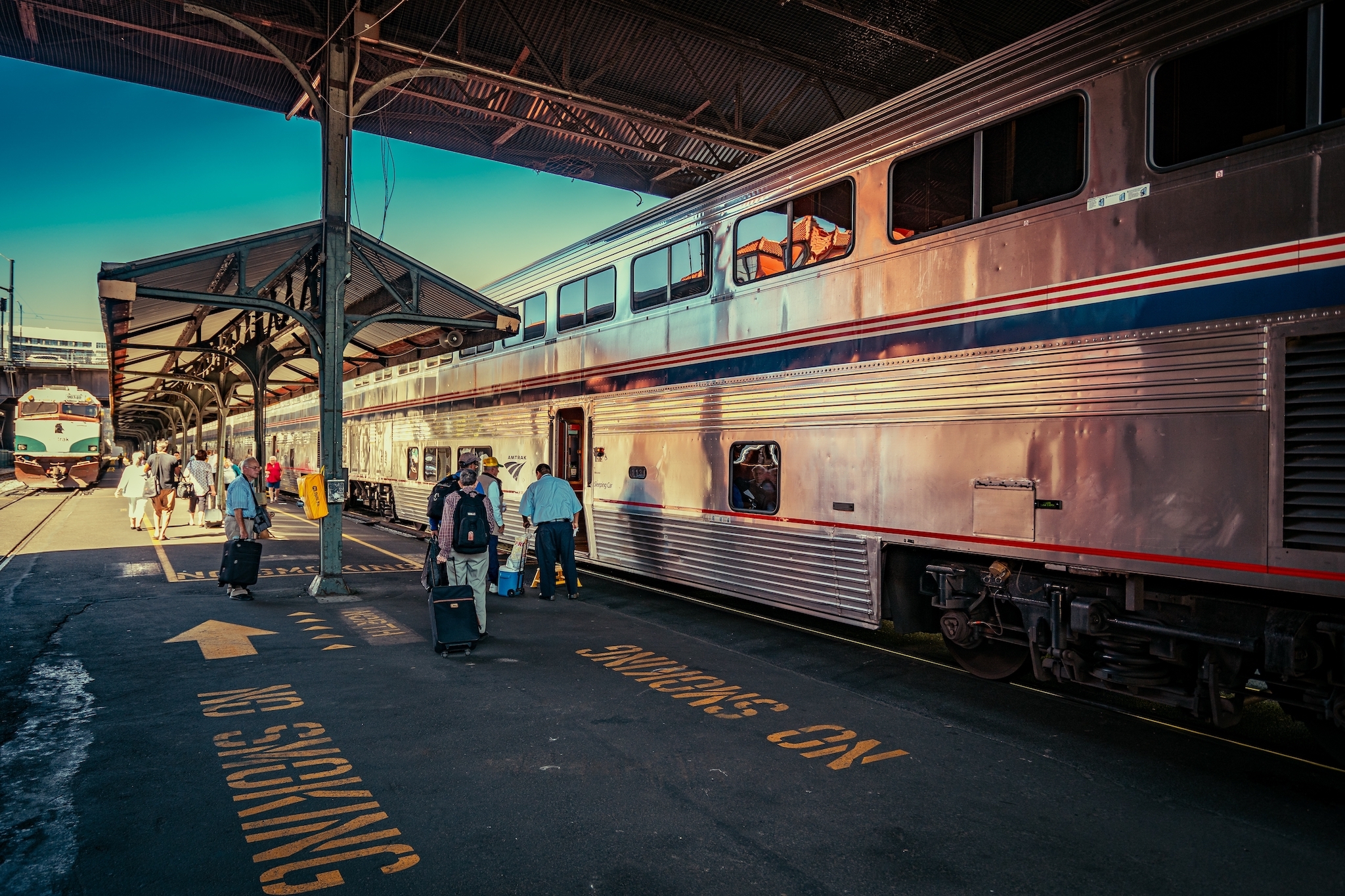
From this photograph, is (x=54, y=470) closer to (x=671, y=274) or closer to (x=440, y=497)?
(x=440, y=497)

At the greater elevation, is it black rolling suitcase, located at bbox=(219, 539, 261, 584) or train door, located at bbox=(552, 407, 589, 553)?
train door, located at bbox=(552, 407, 589, 553)

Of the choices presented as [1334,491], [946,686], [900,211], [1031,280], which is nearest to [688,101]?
[900,211]

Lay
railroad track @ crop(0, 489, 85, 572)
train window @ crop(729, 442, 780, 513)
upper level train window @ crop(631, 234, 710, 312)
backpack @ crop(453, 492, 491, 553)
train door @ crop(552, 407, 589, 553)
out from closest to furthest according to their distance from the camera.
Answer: backpack @ crop(453, 492, 491, 553) < train window @ crop(729, 442, 780, 513) < upper level train window @ crop(631, 234, 710, 312) < train door @ crop(552, 407, 589, 553) < railroad track @ crop(0, 489, 85, 572)

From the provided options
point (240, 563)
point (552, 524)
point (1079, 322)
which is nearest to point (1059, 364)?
point (1079, 322)

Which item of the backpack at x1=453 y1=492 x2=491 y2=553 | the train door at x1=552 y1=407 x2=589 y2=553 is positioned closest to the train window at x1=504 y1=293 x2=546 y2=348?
the train door at x1=552 y1=407 x2=589 y2=553

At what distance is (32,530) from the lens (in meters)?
17.1

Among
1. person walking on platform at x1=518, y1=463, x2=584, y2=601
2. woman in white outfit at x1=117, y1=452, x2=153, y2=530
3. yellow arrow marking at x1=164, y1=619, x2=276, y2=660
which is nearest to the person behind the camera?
yellow arrow marking at x1=164, y1=619, x2=276, y2=660

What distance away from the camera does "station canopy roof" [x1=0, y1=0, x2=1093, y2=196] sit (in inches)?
493

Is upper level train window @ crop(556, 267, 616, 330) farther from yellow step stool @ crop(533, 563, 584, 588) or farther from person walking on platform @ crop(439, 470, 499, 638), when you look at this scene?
person walking on platform @ crop(439, 470, 499, 638)

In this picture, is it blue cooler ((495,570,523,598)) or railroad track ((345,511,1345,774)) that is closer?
railroad track ((345,511,1345,774))

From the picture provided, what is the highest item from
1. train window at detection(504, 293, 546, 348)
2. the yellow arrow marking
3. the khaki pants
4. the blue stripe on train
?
train window at detection(504, 293, 546, 348)

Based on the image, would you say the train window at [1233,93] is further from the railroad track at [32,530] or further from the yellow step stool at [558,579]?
the railroad track at [32,530]

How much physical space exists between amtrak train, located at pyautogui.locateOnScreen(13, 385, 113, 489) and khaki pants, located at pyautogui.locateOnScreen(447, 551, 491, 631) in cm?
3285

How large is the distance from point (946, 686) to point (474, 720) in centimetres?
362
